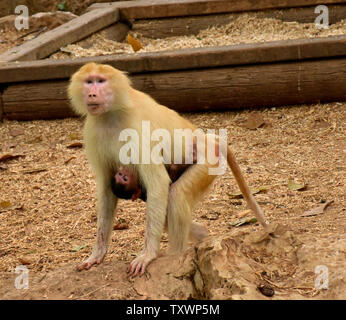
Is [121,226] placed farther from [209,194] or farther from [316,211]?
[316,211]

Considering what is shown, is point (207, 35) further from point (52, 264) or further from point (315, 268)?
point (315, 268)

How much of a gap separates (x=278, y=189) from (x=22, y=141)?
2.82 metres

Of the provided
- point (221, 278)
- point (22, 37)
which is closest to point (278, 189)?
point (221, 278)

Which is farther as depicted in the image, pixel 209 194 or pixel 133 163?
pixel 209 194

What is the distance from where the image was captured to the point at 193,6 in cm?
871

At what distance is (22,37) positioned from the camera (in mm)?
9438

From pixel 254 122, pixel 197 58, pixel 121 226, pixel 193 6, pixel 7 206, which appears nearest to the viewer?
pixel 121 226

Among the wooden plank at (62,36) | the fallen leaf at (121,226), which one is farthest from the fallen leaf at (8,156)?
the fallen leaf at (121,226)

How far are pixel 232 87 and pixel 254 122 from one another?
430 mm

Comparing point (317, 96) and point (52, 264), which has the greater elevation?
point (317, 96)

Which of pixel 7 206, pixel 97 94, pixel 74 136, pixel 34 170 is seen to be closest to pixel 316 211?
pixel 97 94

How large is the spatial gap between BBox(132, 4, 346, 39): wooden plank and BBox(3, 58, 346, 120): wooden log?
245 centimetres

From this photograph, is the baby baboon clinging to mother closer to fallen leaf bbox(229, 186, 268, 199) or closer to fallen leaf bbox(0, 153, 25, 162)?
fallen leaf bbox(229, 186, 268, 199)

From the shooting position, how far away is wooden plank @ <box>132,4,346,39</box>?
27.7ft
